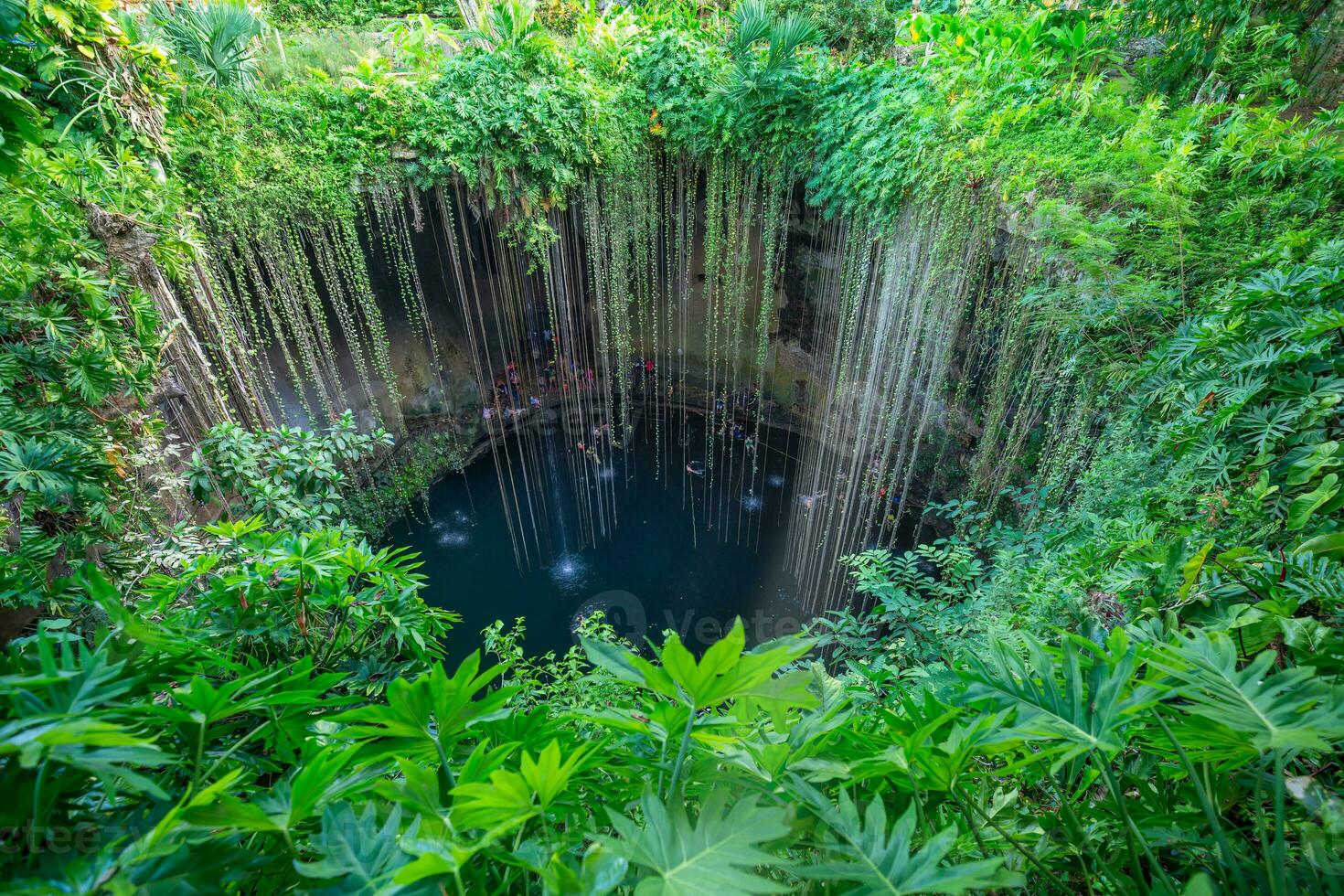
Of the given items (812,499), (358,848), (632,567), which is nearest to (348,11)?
(632,567)

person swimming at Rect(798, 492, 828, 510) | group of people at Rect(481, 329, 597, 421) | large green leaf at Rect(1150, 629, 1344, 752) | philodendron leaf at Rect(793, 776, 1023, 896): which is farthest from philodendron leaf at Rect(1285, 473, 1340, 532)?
group of people at Rect(481, 329, 597, 421)

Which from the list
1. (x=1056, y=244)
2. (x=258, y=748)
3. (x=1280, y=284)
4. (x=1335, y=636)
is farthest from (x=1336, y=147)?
(x=258, y=748)

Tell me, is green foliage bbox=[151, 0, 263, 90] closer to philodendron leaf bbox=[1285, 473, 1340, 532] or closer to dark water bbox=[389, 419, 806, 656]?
dark water bbox=[389, 419, 806, 656]

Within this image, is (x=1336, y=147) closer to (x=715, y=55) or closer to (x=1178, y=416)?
(x=1178, y=416)

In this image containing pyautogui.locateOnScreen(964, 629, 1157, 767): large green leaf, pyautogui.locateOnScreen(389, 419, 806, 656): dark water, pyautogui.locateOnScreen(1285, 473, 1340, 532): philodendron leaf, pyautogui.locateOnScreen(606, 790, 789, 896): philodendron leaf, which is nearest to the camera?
pyautogui.locateOnScreen(606, 790, 789, 896): philodendron leaf

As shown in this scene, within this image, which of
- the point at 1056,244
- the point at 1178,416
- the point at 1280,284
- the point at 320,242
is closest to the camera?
the point at 1280,284

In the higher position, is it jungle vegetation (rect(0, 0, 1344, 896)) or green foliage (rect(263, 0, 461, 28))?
green foliage (rect(263, 0, 461, 28))
